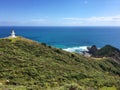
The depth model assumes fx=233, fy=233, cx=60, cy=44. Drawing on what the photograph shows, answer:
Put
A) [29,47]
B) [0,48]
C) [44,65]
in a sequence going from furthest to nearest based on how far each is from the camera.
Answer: [29,47]
[0,48]
[44,65]

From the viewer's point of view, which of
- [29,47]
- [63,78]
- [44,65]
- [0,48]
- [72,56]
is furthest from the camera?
[72,56]

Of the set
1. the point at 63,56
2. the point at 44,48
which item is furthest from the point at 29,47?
the point at 63,56

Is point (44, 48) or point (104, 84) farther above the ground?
point (44, 48)

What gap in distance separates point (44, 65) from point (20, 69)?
5329 millimetres

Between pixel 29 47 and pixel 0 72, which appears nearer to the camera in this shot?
pixel 0 72

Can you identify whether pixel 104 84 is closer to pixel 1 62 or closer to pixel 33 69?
pixel 33 69

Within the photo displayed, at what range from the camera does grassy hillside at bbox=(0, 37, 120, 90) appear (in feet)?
97.8

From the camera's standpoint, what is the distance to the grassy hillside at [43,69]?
29.8m

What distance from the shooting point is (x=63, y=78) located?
112 feet

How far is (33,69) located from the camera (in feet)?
116

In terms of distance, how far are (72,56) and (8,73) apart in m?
21.0

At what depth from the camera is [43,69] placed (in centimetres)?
3644

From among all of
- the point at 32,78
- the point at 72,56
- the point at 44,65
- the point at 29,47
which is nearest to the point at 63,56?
the point at 72,56

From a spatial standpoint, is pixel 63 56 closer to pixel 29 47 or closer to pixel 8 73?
pixel 29 47
